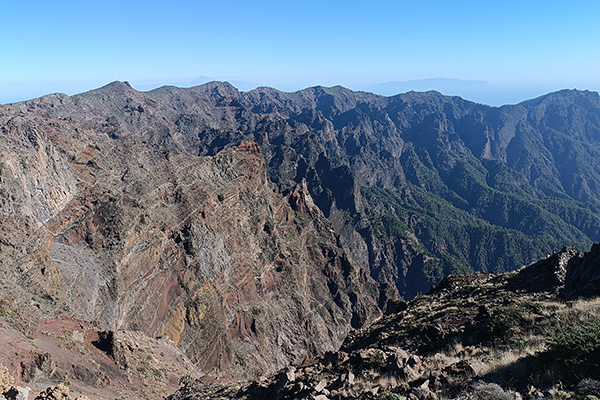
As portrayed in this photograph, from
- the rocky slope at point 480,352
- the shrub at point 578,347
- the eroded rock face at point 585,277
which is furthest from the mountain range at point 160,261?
the shrub at point 578,347

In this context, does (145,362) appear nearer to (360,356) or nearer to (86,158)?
(360,356)

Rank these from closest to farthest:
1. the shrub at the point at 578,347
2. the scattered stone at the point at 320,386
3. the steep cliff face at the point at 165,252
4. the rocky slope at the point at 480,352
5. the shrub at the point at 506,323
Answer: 1. the shrub at the point at 578,347
2. the rocky slope at the point at 480,352
3. the scattered stone at the point at 320,386
4. the shrub at the point at 506,323
5. the steep cliff face at the point at 165,252

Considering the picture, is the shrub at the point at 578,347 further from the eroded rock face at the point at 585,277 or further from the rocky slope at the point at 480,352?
the eroded rock face at the point at 585,277

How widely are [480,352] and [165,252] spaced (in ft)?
147

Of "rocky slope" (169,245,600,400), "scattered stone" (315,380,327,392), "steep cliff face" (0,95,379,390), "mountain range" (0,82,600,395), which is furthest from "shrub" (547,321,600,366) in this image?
"steep cliff face" (0,95,379,390)

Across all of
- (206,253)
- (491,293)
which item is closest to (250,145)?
(206,253)

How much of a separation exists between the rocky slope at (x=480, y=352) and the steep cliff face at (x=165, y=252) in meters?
22.6

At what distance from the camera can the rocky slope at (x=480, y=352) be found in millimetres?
9961

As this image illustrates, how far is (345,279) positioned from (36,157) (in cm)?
6032

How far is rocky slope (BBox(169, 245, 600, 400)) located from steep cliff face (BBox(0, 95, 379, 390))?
22.6 m

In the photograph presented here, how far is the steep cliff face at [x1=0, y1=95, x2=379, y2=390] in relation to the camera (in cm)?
4022

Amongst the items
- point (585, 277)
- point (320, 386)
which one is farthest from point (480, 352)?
point (585, 277)

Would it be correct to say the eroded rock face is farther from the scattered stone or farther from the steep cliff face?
the steep cliff face

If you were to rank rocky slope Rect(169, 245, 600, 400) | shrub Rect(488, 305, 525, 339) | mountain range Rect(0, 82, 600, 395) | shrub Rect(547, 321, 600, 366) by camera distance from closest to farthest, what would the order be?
shrub Rect(547, 321, 600, 366)
rocky slope Rect(169, 245, 600, 400)
shrub Rect(488, 305, 525, 339)
mountain range Rect(0, 82, 600, 395)
